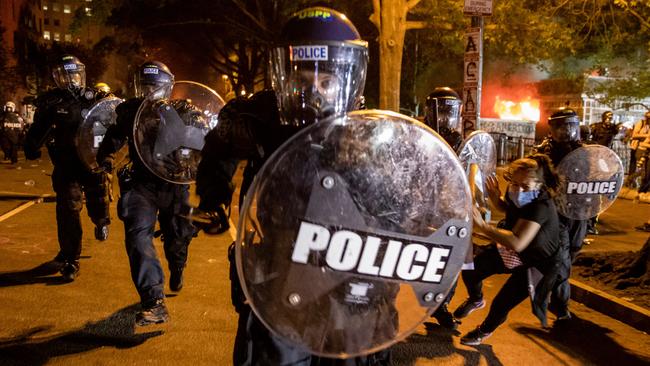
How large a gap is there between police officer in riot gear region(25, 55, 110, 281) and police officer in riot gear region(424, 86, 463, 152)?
3.08 meters

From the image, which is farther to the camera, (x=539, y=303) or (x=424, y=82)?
(x=424, y=82)

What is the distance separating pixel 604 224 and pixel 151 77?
9.17m

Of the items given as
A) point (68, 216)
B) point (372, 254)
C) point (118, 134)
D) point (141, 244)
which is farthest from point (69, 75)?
point (372, 254)

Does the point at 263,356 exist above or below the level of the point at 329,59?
below

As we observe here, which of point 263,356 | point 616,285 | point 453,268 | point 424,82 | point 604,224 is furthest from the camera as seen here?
point 424,82

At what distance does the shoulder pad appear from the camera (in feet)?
17.4

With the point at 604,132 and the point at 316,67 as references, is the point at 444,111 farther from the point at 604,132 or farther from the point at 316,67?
the point at 604,132

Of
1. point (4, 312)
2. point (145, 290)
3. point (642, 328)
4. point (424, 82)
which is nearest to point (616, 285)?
point (642, 328)

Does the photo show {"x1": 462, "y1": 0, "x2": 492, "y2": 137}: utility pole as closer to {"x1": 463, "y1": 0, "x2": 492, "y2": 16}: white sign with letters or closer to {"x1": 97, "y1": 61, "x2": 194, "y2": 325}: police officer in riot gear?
{"x1": 463, "y1": 0, "x2": 492, "y2": 16}: white sign with letters

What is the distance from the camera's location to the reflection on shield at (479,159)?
4691 millimetres

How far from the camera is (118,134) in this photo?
451 centimetres

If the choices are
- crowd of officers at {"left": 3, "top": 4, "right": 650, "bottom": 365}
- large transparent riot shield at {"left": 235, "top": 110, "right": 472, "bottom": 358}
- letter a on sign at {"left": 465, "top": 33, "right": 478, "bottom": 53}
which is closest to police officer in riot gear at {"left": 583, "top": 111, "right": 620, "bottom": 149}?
letter a on sign at {"left": 465, "top": 33, "right": 478, "bottom": 53}

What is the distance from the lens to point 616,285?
6.08 meters

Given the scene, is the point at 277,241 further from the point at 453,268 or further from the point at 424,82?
the point at 424,82
